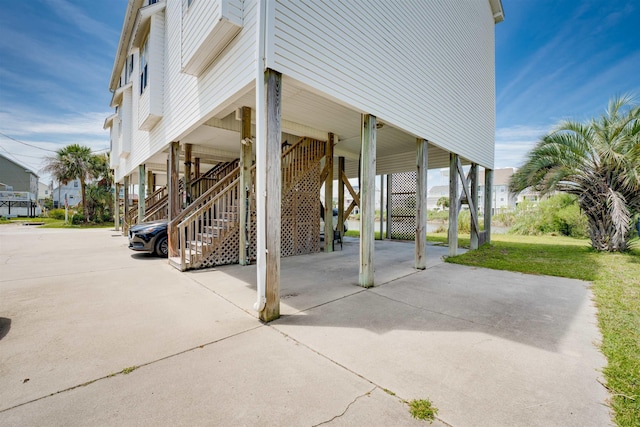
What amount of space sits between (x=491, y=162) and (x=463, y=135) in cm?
312

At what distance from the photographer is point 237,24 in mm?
3699

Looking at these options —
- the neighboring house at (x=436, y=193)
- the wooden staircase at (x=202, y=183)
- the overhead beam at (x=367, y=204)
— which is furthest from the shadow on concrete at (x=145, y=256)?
the neighboring house at (x=436, y=193)

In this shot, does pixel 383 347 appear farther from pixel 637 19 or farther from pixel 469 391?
pixel 637 19

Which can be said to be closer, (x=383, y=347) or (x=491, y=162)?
(x=383, y=347)

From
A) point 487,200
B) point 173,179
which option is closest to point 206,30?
point 173,179

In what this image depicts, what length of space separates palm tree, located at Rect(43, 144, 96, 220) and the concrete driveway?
23.6 meters

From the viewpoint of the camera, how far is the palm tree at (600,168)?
7.40 metres

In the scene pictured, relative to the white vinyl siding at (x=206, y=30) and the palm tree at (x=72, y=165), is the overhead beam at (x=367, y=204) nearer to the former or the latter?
the white vinyl siding at (x=206, y=30)

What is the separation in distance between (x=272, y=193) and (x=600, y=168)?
34.2ft

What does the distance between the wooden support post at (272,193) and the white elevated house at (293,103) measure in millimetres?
15

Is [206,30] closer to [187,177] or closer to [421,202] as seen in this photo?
[187,177]

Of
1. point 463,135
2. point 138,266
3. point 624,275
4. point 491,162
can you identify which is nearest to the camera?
point 624,275

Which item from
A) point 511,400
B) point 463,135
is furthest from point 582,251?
point 511,400

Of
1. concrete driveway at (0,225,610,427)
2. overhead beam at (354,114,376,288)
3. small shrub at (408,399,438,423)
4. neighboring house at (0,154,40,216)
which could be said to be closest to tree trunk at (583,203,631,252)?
concrete driveway at (0,225,610,427)
